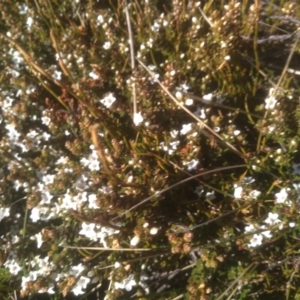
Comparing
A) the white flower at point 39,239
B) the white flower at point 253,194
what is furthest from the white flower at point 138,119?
the white flower at point 39,239

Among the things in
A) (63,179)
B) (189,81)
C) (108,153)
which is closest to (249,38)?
(189,81)

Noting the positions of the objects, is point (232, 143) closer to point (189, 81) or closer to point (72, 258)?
point (189, 81)

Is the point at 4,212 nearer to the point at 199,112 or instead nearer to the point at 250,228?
the point at 199,112

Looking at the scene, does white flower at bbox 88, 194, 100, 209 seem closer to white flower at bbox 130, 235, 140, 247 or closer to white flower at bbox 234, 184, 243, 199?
white flower at bbox 130, 235, 140, 247

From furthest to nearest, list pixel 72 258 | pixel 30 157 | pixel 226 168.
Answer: pixel 30 157, pixel 72 258, pixel 226 168

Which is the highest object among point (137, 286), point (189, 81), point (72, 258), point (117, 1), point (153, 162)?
point (117, 1)

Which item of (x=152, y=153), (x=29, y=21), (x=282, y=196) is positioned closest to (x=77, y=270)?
(x=152, y=153)

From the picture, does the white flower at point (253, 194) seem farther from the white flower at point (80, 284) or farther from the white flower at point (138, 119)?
the white flower at point (80, 284)

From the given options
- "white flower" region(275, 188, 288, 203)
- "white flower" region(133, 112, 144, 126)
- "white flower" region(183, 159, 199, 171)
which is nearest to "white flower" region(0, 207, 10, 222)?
"white flower" region(133, 112, 144, 126)

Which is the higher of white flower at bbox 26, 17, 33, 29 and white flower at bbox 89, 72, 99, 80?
white flower at bbox 26, 17, 33, 29
